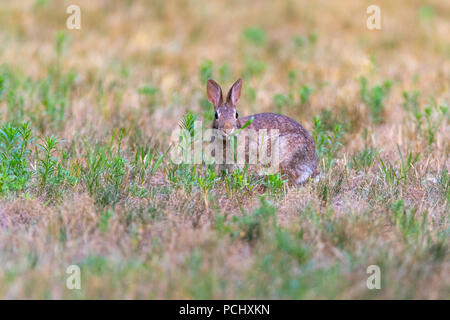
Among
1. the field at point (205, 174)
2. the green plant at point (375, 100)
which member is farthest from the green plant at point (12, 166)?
the green plant at point (375, 100)

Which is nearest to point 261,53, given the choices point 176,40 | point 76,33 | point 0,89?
point 176,40

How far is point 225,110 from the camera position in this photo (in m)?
5.18

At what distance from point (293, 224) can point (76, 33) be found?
7312mm

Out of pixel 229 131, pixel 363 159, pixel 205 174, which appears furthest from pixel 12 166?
pixel 363 159

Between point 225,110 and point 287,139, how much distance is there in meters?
0.69

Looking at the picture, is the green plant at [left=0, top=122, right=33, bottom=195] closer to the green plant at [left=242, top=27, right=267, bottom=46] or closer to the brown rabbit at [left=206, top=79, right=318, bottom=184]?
the brown rabbit at [left=206, top=79, right=318, bottom=184]

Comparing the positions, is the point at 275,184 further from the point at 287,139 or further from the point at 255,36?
the point at 255,36

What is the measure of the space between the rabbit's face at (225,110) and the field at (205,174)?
10.3 inches

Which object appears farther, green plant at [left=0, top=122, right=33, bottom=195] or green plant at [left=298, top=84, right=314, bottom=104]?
green plant at [left=298, top=84, right=314, bottom=104]

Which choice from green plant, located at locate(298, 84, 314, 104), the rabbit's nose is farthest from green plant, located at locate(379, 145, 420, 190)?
green plant, located at locate(298, 84, 314, 104)

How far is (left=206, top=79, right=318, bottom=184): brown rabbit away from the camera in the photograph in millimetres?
5363

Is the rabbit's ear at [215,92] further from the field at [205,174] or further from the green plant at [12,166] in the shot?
the green plant at [12,166]

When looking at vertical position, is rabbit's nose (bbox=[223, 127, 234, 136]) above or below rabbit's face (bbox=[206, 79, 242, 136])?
below
